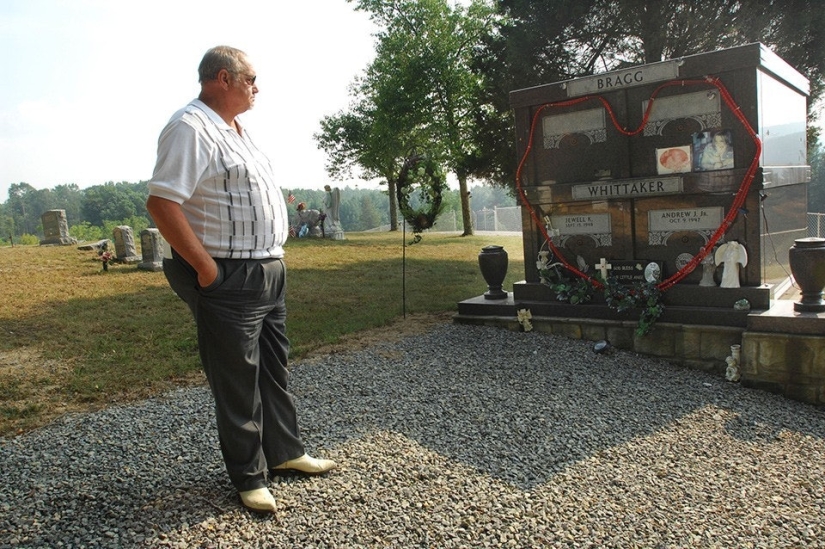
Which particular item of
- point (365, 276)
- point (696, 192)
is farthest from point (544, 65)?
point (696, 192)

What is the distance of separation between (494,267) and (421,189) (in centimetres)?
179

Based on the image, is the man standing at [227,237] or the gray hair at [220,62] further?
the gray hair at [220,62]

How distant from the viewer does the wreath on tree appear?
8.66m

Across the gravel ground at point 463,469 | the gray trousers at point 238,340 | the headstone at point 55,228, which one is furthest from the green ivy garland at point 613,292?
the headstone at point 55,228

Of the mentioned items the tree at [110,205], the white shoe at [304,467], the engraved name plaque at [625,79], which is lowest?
the white shoe at [304,467]

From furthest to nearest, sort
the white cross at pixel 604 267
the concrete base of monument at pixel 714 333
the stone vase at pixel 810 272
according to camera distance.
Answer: the white cross at pixel 604 267 → the stone vase at pixel 810 272 → the concrete base of monument at pixel 714 333

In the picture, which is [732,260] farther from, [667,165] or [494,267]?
[494,267]

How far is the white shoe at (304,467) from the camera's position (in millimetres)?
3348

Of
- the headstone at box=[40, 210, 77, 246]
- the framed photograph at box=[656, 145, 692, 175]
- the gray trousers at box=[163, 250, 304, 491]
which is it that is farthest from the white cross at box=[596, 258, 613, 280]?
the headstone at box=[40, 210, 77, 246]

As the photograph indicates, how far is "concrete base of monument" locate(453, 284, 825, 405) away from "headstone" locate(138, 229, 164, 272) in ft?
24.7

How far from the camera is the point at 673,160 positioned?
6.27m

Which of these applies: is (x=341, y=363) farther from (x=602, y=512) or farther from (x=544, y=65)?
(x=544, y=65)

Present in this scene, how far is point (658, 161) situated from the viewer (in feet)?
20.9

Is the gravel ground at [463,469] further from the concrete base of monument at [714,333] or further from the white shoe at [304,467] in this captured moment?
the concrete base of monument at [714,333]
